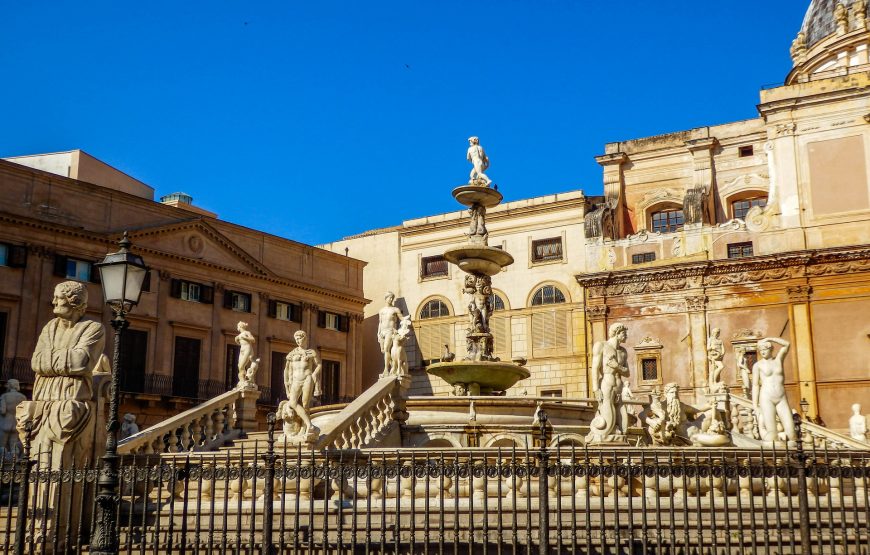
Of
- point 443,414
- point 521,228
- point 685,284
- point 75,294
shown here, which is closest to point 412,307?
point 521,228

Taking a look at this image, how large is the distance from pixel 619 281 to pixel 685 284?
8.82 ft

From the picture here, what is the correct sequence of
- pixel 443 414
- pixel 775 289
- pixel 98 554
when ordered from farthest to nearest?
1. pixel 775 289
2. pixel 443 414
3. pixel 98 554

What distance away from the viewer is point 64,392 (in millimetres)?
9586

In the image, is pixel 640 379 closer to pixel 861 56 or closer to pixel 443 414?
pixel 861 56

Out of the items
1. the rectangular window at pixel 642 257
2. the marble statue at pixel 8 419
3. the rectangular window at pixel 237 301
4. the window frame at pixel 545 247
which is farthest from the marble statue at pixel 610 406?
the rectangular window at pixel 237 301

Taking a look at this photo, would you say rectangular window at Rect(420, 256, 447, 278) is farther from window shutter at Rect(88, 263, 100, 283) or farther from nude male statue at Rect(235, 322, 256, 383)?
nude male statue at Rect(235, 322, 256, 383)

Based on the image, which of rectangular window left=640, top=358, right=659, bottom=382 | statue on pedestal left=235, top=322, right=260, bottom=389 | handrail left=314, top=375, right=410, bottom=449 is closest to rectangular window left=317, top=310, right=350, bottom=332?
rectangular window left=640, top=358, right=659, bottom=382

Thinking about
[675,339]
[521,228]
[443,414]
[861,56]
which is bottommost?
[443,414]

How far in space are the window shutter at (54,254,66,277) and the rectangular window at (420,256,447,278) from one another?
16.9m

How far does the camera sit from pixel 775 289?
114ft

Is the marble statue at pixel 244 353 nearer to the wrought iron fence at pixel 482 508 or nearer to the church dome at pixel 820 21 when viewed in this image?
the wrought iron fence at pixel 482 508

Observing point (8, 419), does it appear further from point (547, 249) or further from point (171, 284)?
point (547, 249)

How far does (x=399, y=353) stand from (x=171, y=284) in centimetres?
2014

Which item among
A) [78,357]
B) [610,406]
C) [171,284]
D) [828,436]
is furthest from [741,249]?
[78,357]
